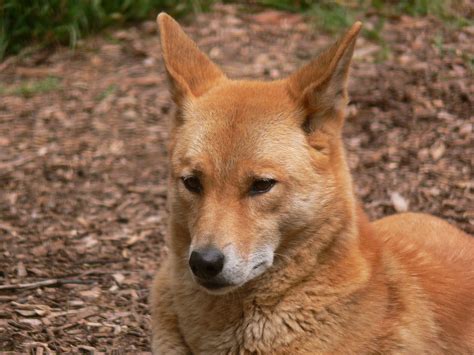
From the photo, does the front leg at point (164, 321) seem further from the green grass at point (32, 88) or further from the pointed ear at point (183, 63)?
the green grass at point (32, 88)

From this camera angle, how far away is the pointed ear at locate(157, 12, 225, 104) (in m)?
4.46

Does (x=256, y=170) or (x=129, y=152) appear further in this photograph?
(x=129, y=152)

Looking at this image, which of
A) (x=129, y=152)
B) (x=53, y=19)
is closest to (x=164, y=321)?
(x=129, y=152)

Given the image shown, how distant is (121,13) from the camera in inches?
370

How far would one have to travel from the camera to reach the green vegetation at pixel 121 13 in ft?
29.0

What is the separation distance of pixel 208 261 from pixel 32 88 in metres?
5.02

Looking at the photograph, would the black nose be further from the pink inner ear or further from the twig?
the twig

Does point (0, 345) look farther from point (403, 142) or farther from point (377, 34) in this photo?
point (377, 34)

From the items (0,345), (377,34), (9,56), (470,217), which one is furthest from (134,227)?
(377,34)

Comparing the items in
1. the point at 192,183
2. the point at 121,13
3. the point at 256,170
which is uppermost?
the point at 256,170

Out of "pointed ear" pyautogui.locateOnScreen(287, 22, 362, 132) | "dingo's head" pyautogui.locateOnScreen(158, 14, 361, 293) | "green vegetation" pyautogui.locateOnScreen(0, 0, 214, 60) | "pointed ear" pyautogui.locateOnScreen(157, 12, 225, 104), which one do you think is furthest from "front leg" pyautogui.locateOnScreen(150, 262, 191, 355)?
"green vegetation" pyautogui.locateOnScreen(0, 0, 214, 60)

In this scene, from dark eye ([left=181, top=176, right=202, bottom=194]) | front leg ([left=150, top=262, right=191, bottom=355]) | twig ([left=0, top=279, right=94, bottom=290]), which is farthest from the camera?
twig ([left=0, top=279, right=94, bottom=290])

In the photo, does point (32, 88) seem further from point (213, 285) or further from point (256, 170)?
point (213, 285)

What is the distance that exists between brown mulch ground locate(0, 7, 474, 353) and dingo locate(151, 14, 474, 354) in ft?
3.37
